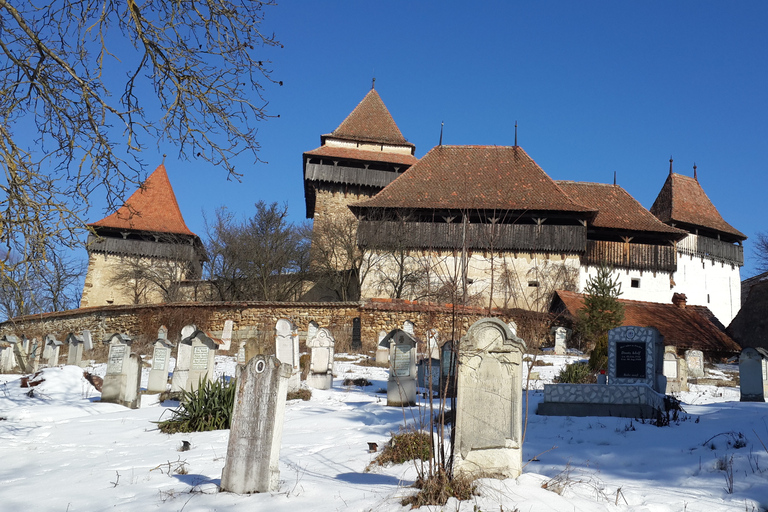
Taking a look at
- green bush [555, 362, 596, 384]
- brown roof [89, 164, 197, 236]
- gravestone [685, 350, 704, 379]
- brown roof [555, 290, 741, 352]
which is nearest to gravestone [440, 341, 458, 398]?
green bush [555, 362, 596, 384]

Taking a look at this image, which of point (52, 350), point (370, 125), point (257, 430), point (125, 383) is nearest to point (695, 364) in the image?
point (125, 383)

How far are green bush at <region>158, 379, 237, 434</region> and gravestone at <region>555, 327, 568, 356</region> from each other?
13.5 m

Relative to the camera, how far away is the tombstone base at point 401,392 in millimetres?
10438

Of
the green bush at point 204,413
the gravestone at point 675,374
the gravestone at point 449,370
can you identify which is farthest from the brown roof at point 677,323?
the green bush at point 204,413

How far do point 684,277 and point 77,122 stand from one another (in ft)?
107

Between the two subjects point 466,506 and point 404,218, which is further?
point 404,218

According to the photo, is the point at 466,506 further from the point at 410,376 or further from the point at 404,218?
the point at 404,218

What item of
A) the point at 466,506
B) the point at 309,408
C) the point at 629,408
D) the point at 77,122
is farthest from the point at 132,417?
the point at 629,408

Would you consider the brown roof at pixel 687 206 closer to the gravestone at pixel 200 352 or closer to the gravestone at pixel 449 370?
the gravestone at pixel 449 370

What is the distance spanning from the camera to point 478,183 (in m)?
29.3

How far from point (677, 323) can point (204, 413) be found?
63.6ft

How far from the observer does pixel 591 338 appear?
1977 centimetres

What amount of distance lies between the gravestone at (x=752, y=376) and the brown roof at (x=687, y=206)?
82.3 feet

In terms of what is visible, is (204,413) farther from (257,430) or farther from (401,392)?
(401,392)
